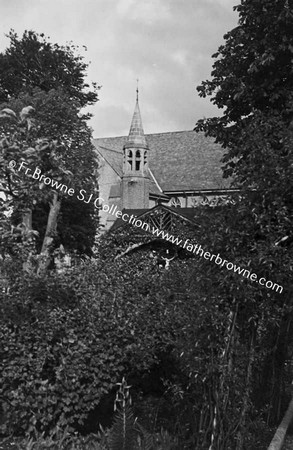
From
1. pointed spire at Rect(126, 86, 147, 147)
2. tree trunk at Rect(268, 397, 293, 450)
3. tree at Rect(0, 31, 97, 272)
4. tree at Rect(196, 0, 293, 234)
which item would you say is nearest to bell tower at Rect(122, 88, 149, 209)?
pointed spire at Rect(126, 86, 147, 147)

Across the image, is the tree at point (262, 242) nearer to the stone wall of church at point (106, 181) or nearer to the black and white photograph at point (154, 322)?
the black and white photograph at point (154, 322)

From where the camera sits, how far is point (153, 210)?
69.8ft

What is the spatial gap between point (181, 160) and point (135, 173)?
776 centimetres

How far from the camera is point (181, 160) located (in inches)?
1753

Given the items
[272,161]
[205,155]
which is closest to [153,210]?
[272,161]

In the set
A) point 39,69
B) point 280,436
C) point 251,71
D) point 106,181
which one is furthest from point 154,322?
point 106,181

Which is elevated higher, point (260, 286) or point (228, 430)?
point (260, 286)

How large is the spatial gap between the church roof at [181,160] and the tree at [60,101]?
8871 mm

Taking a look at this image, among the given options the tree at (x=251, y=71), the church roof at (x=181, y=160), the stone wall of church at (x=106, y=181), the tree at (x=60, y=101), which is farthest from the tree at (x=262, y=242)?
the stone wall of church at (x=106, y=181)

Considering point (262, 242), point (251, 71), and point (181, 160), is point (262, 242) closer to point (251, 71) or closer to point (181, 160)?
point (251, 71)

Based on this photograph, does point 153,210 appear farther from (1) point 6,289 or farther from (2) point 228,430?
(2) point 228,430

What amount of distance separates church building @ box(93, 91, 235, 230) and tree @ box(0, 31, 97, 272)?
158 inches

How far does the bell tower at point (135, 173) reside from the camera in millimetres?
37594

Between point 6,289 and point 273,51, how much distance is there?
1095 cm
